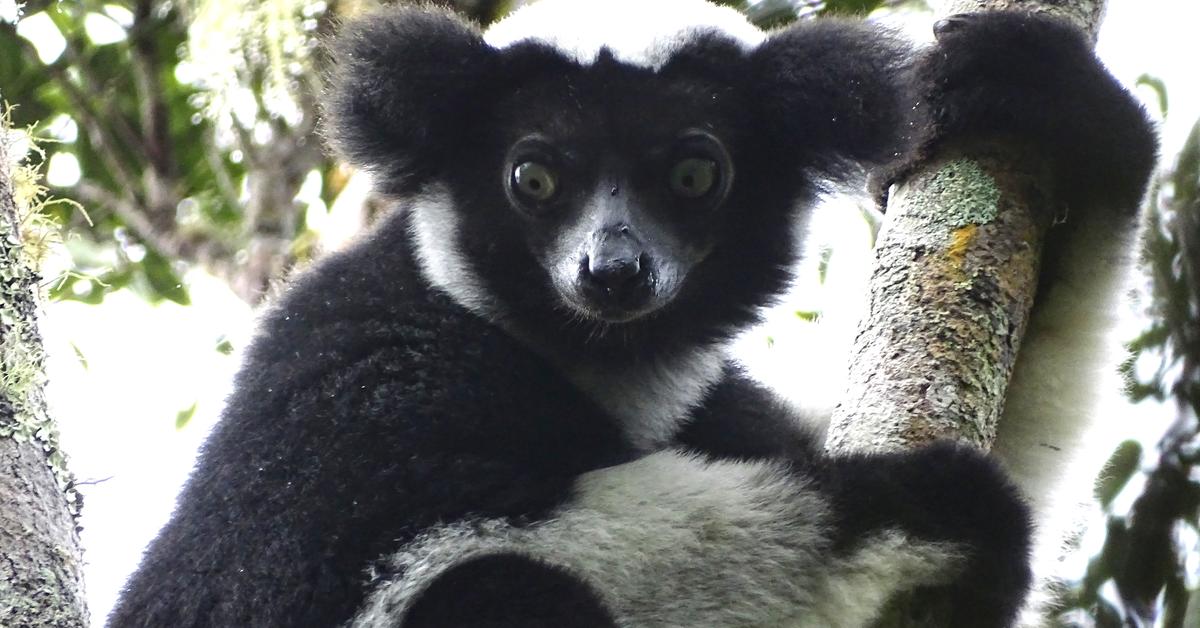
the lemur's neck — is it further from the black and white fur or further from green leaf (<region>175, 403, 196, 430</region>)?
green leaf (<region>175, 403, 196, 430</region>)

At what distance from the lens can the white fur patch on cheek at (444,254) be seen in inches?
142

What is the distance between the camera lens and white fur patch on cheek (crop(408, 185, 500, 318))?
3.62m

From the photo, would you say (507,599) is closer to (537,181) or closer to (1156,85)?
(537,181)

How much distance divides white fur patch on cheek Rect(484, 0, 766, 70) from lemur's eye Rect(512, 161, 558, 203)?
329 mm

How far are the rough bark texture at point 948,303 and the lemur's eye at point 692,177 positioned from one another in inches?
19.8

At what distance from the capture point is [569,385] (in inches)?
142

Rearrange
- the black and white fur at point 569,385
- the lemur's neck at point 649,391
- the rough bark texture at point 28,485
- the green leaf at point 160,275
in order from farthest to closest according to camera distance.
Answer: the green leaf at point 160,275, the lemur's neck at point 649,391, the black and white fur at point 569,385, the rough bark texture at point 28,485

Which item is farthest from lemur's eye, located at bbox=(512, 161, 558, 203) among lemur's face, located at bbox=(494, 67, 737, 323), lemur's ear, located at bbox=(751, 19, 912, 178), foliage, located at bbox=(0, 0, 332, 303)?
foliage, located at bbox=(0, 0, 332, 303)

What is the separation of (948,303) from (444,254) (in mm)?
1378

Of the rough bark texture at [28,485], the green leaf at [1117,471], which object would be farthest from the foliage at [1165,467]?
the rough bark texture at [28,485]

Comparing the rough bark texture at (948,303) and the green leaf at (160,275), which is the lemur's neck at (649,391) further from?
the green leaf at (160,275)

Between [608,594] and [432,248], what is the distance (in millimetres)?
1153

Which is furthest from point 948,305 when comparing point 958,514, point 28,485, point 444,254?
point 28,485

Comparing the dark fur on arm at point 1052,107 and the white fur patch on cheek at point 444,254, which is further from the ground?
the dark fur on arm at point 1052,107
